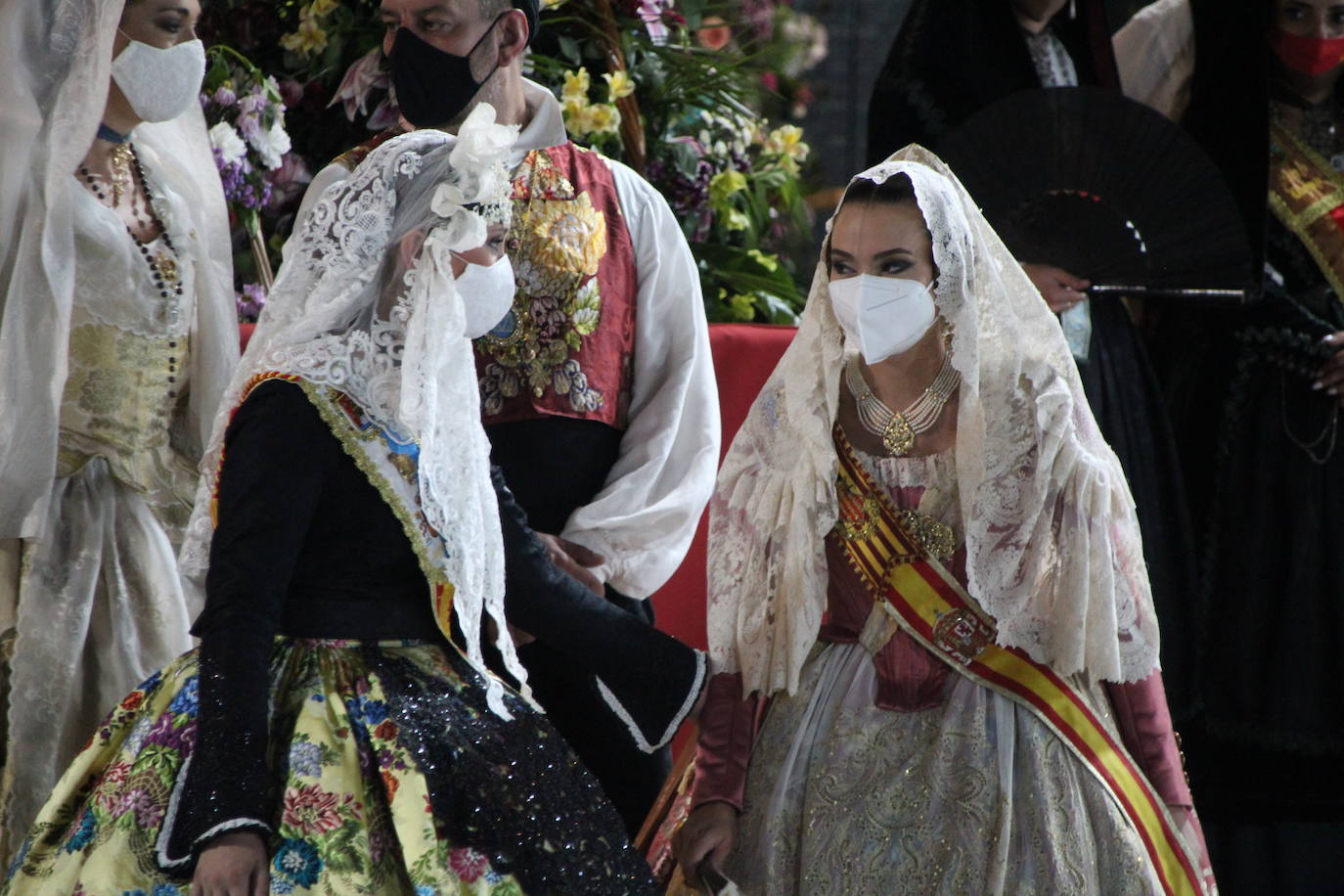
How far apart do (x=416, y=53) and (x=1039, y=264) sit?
137 centimetres

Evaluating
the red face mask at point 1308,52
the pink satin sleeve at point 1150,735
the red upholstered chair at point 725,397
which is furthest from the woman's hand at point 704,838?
the red face mask at point 1308,52

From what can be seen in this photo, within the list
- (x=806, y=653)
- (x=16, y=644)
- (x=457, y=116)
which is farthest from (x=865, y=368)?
(x=16, y=644)

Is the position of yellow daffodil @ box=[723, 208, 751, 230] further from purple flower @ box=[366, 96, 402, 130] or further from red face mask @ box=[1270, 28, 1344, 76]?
red face mask @ box=[1270, 28, 1344, 76]

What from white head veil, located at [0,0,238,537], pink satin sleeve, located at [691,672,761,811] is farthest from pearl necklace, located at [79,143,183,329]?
pink satin sleeve, located at [691,672,761,811]

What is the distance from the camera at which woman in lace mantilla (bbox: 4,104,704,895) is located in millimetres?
2227

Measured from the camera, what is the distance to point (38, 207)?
287 cm

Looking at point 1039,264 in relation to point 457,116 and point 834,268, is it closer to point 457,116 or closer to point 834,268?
point 834,268

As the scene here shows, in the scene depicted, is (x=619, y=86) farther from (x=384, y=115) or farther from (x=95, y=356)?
(x=95, y=356)

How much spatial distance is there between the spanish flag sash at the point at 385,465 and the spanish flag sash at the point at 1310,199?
7.84 feet

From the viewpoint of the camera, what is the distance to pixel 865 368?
2943 millimetres

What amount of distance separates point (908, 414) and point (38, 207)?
1.43 meters

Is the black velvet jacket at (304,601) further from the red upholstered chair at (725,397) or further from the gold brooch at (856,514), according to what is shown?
the red upholstered chair at (725,397)

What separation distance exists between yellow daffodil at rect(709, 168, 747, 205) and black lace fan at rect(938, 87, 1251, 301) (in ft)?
2.17

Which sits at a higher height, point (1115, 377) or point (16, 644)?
point (1115, 377)
